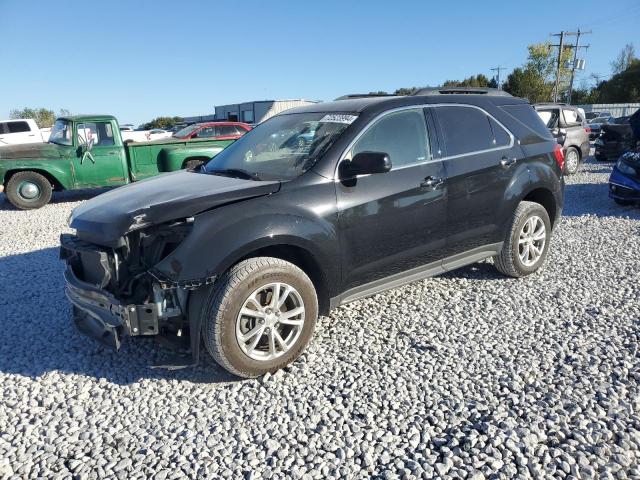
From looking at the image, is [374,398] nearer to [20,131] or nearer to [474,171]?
[474,171]

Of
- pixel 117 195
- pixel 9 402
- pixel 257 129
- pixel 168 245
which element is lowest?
pixel 9 402

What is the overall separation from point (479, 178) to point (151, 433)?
3324 mm

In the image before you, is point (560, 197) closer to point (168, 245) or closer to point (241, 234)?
point (241, 234)

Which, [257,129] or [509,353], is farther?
[257,129]

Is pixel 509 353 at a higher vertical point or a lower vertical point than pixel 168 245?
lower

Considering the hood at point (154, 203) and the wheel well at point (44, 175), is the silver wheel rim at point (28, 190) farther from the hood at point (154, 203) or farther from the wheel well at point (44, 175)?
the hood at point (154, 203)

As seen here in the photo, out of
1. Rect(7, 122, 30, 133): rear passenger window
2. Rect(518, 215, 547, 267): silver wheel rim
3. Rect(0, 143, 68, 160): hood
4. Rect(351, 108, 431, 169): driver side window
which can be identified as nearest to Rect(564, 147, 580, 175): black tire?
Rect(518, 215, 547, 267): silver wheel rim

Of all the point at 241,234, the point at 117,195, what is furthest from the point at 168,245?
the point at 117,195

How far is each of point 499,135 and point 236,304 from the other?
3.10 metres

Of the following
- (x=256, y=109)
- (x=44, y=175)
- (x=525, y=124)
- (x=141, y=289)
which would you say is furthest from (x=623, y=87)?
(x=141, y=289)

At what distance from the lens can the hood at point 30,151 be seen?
9.78m

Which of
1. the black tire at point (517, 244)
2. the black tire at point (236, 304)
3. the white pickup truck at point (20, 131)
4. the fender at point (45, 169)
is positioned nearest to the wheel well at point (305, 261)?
the black tire at point (236, 304)

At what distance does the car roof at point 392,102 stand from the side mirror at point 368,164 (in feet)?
1.99

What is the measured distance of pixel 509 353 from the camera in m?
3.49
